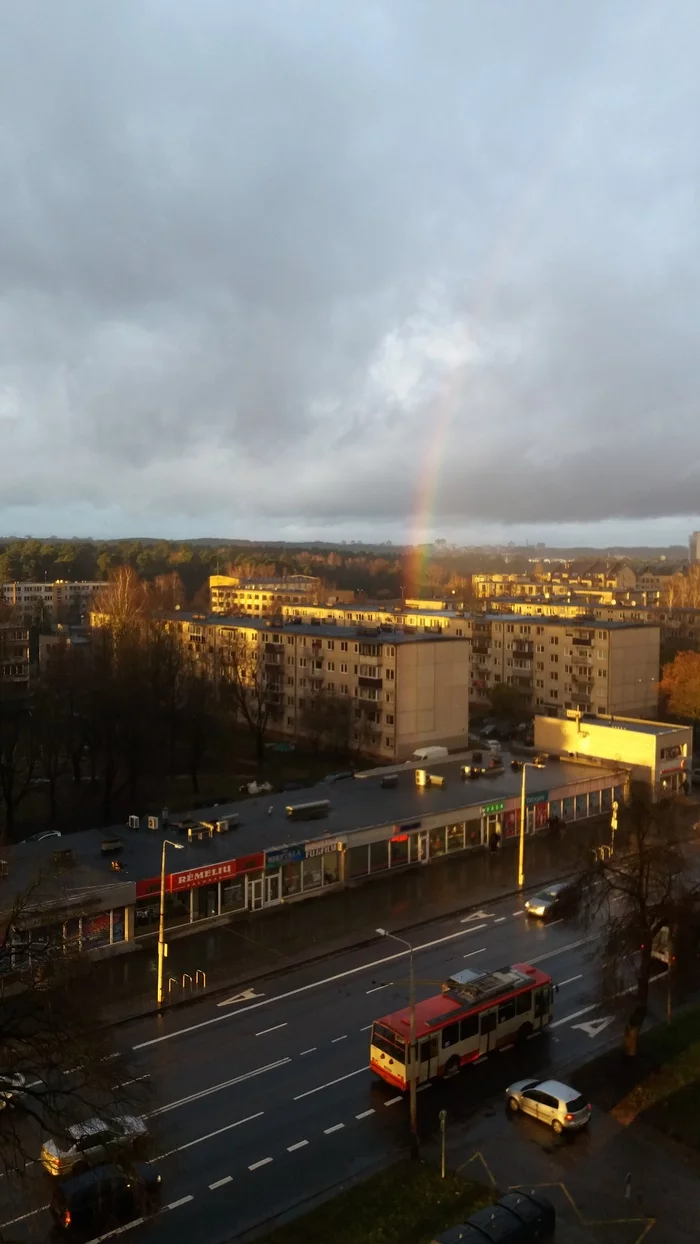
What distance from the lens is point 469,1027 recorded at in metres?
14.3

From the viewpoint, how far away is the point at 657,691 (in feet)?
159

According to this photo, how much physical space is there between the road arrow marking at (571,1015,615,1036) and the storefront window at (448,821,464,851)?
10592 millimetres

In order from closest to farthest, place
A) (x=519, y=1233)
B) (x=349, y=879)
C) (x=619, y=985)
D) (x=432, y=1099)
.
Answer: (x=519, y=1233) → (x=432, y=1099) → (x=619, y=985) → (x=349, y=879)

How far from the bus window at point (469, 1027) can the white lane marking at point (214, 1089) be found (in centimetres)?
291

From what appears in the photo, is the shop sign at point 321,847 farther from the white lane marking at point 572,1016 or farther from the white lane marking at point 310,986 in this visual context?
the white lane marking at point 572,1016

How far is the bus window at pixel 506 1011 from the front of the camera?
1476cm

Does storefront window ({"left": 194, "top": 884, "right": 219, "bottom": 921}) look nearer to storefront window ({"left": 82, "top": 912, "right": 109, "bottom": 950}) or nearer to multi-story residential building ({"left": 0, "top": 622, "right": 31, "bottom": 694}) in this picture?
storefront window ({"left": 82, "top": 912, "right": 109, "bottom": 950})

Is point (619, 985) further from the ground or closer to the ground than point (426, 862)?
further from the ground

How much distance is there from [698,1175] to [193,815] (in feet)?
52.9

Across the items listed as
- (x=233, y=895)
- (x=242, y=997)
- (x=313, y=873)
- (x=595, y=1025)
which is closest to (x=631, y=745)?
(x=313, y=873)

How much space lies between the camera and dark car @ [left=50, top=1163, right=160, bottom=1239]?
10.3 m

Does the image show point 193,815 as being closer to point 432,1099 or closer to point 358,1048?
point 358,1048

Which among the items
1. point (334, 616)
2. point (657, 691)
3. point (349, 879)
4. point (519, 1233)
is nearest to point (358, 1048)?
point (519, 1233)

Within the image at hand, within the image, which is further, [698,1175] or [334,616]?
[334,616]
